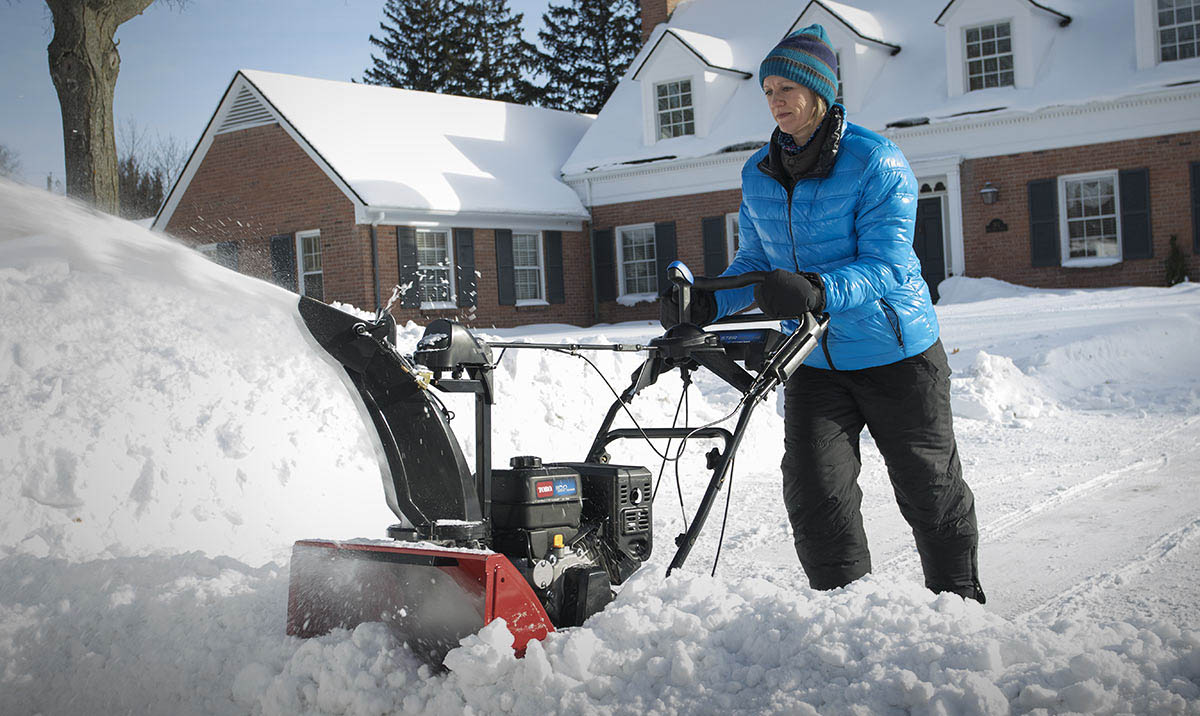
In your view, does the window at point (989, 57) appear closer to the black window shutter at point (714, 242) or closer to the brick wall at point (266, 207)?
the black window shutter at point (714, 242)

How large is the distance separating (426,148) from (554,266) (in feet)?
11.7

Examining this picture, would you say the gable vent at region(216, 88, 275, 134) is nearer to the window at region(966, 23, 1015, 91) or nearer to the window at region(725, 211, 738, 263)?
the window at region(725, 211, 738, 263)

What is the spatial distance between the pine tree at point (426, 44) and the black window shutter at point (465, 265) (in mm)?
22115

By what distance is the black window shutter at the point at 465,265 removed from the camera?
2047 cm

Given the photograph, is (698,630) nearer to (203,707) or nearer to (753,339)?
(753,339)

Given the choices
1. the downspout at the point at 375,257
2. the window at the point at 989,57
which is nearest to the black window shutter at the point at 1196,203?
the window at the point at 989,57

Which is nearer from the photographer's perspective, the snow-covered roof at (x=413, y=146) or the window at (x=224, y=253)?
the snow-covered roof at (x=413, y=146)

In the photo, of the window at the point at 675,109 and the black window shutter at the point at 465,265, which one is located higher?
the window at the point at 675,109

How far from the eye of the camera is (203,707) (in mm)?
3232

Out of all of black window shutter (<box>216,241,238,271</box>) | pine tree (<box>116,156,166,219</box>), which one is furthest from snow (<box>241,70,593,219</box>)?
pine tree (<box>116,156,166,219</box>)

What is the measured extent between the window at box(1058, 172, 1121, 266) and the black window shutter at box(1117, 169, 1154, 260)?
7.0 inches

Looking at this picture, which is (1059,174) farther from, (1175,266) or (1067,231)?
(1175,266)

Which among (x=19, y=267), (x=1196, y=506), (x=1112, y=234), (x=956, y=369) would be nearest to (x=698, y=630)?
(x=1196, y=506)

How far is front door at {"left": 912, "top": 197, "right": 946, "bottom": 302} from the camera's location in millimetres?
18922
